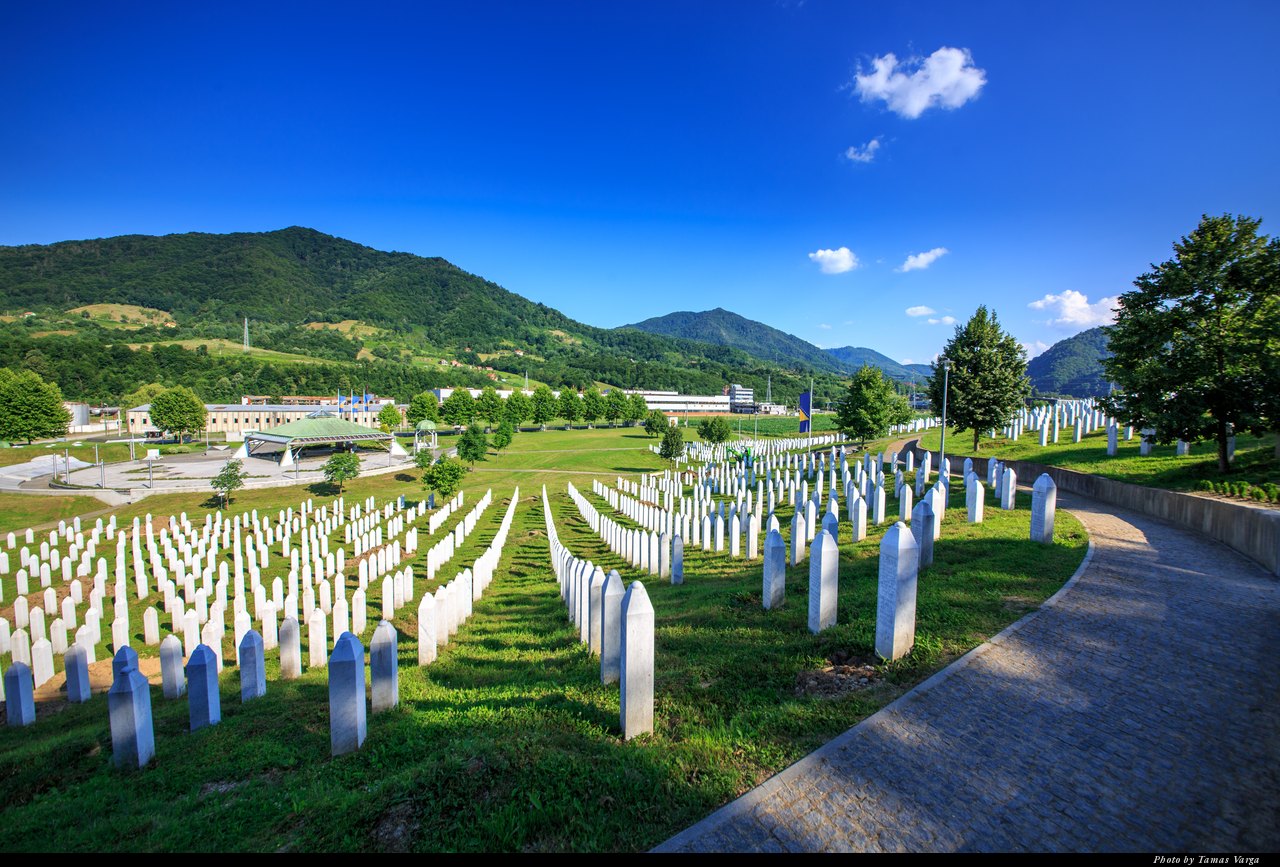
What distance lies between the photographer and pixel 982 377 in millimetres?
25484

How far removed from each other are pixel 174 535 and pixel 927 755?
26.8 m

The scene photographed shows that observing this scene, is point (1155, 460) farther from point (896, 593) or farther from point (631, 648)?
point (631, 648)

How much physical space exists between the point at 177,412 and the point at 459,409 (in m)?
32.7

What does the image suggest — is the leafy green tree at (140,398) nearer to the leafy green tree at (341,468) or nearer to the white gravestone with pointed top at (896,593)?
the leafy green tree at (341,468)

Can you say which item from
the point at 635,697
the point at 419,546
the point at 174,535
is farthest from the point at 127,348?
the point at 635,697

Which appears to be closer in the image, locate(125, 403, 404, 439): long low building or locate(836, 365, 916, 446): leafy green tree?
locate(836, 365, 916, 446): leafy green tree

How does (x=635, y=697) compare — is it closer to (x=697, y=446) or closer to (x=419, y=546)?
(x=419, y=546)

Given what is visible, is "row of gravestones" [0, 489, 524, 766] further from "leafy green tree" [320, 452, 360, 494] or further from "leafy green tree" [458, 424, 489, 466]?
"leafy green tree" [458, 424, 489, 466]

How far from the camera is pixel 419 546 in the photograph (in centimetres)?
2081

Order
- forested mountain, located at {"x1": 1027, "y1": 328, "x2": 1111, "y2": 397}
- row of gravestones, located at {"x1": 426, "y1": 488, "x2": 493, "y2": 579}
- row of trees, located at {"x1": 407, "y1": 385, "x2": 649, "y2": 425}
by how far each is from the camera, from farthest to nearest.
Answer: forested mountain, located at {"x1": 1027, "y1": 328, "x2": 1111, "y2": 397} → row of trees, located at {"x1": 407, "y1": 385, "x2": 649, "y2": 425} → row of gravestones, located at {"x1": 426, "y1": 488, "x2": 493, "y2": 579}

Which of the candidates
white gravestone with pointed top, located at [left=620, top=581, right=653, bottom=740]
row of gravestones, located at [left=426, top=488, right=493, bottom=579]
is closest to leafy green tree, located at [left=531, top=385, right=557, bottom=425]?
row of gravestones, located at [left=426, top=488, right=493, bottom=579]

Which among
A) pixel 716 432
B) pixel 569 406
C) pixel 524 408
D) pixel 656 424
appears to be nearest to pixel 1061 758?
pixel 716 432

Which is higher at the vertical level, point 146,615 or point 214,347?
point 214,347

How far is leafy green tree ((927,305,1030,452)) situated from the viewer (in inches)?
1001
